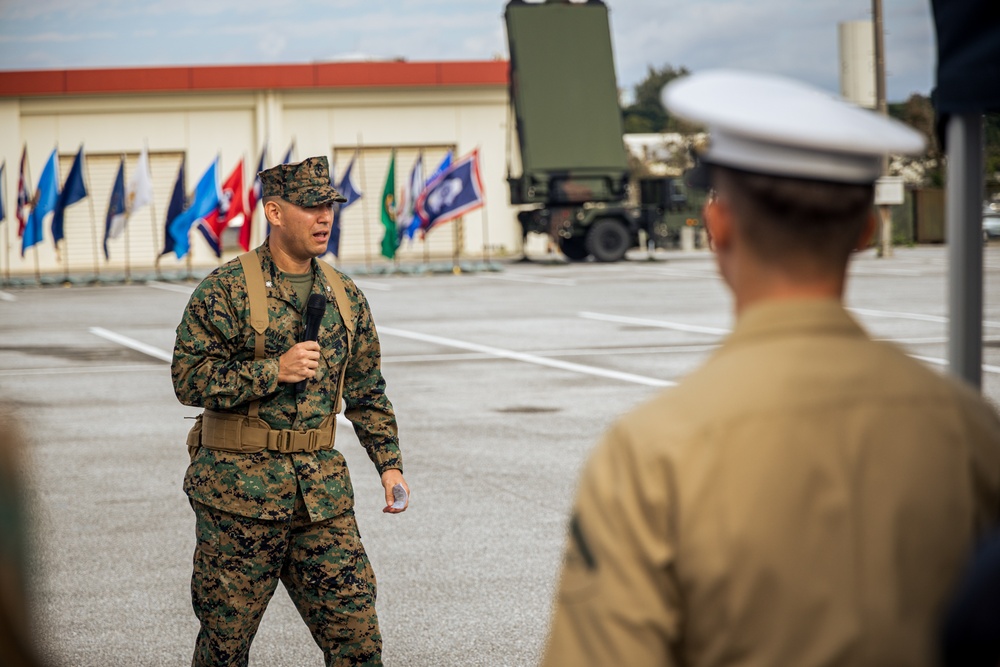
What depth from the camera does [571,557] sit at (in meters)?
1.71

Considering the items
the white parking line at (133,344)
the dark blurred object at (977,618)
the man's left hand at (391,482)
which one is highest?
the dark blurred object at (977,618)

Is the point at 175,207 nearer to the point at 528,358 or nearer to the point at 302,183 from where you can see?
the point at 528,358

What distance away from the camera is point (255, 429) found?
4.26m

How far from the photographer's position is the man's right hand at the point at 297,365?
421 cm

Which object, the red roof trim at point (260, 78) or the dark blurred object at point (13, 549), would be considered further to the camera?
the red roof trim at point (260, 78)

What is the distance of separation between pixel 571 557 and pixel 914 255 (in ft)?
126

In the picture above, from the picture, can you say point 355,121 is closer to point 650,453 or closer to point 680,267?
point 680,267

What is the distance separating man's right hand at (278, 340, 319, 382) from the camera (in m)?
4.21

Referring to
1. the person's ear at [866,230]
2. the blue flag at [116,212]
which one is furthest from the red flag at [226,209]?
the person's ear at [866,230]

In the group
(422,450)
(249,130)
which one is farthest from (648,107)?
(422,450)

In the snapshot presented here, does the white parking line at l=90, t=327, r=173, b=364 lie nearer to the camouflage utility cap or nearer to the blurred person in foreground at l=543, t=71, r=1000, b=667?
the camouflage utility cap

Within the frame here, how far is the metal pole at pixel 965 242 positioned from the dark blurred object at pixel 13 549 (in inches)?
102

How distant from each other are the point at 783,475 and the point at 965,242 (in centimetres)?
183

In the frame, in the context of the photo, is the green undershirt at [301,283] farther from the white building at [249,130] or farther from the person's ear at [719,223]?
the white building at [249,130]
